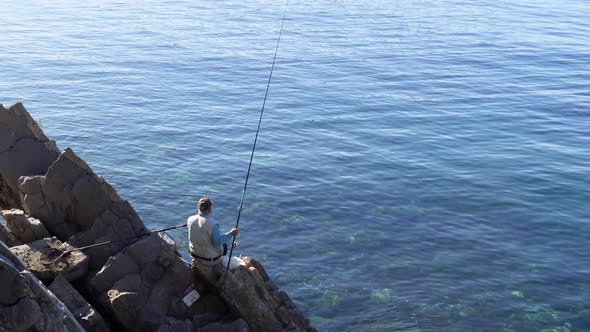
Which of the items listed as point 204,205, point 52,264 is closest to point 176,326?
point 204,205

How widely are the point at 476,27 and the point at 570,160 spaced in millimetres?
31375

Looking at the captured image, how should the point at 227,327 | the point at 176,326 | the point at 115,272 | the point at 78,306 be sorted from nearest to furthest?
the point at 78,306, the point at 176,326, the point at 227,327, the point at 115,272

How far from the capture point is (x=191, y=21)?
65625 mm

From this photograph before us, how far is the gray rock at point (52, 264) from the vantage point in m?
15.2

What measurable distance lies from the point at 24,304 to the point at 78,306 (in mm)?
3295

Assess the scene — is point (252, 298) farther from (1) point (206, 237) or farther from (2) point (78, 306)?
(2) point (78, 306)

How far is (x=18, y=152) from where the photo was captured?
1895 centimetres

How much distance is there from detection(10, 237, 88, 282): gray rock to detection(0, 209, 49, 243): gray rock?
725 millimetres

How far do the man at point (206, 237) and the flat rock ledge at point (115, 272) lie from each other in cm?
36

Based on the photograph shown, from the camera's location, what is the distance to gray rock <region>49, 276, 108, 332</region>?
14.2 meters

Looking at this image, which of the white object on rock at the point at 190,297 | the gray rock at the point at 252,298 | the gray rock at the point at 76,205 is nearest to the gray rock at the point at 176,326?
the white object on rock at the point at 190,297

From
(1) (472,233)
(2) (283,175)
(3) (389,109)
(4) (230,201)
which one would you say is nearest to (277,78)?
(3) (389,109)

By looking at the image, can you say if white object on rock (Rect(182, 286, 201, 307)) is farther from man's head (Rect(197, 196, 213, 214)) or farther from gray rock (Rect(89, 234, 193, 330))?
man's head (Rect(197, 196, 213, 214))

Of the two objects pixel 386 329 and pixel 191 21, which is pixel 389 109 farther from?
pixel 191 21
